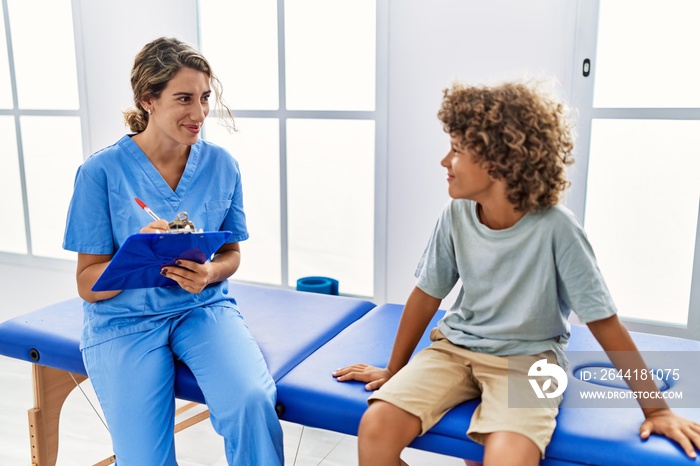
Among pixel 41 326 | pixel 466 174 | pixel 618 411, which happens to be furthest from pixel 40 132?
pixel 618 411

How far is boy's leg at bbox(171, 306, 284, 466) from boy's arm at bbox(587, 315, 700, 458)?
29.0 inches

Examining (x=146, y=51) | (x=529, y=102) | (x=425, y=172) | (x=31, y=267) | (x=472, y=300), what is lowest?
(x=31, y=267)

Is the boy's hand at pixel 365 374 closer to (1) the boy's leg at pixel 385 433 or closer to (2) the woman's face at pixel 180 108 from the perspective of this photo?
(1) the boy's leg at pixel 385 433

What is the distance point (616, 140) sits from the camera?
2.26 meters

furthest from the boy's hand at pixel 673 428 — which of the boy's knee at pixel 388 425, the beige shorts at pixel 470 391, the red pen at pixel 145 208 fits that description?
the red pen at pixel 145 208

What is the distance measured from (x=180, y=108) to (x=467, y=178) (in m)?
0.76

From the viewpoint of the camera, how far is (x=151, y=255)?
1.41 meters

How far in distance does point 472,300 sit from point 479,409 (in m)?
0.25

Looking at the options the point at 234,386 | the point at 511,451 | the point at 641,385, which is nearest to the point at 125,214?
the point at 234,386

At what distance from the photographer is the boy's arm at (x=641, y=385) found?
1267 mm

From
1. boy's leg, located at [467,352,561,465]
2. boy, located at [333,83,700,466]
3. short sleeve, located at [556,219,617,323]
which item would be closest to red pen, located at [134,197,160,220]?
boy, located at [333,83,700,466]

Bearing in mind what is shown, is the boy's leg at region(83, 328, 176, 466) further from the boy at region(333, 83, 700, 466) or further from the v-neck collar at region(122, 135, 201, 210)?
the boy at region(333, 83, 700, 466)

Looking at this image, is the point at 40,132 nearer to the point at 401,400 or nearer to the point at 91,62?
the point at 91,62

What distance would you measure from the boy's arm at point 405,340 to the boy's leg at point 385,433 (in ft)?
0.59
